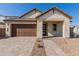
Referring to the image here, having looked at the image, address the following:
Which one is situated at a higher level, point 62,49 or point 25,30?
point 25,30

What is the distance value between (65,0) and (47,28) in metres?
12.6

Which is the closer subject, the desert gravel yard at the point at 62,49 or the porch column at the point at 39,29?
the desert gravel yard at the point at 62,49

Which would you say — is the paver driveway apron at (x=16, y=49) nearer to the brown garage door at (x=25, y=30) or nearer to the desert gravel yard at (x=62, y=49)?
the desert gravel yard at (x=62, y=49)

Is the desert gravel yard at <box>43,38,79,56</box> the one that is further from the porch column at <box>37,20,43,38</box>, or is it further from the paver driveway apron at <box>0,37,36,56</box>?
the porch column at <box>37,20,43,38</box>

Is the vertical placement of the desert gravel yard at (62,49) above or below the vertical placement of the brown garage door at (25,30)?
below

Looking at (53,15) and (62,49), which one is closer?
(62,49)

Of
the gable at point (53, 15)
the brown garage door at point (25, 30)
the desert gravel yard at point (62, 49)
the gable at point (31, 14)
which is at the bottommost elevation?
the desert gravel yard at point (62, 49)

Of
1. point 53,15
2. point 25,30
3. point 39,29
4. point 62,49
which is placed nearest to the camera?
point 62,49

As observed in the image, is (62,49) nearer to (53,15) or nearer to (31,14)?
(53,15)

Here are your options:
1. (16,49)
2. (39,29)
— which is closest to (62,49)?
(16,49)

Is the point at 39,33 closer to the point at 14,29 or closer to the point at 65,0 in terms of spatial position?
the point at 14,29

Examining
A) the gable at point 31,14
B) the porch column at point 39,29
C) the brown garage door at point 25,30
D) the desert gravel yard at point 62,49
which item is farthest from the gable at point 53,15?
the gable at point 31,14

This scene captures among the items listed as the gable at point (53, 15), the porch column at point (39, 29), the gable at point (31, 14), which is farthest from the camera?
the gable at point (31, 14)

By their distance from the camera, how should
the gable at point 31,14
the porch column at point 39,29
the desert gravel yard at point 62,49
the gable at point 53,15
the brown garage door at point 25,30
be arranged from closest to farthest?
the desert gravel yard at point 62,49, the porch column at point 39,29, the gable at point 53,15, the brown garage door at point 25,30, the gable at point 31,14
